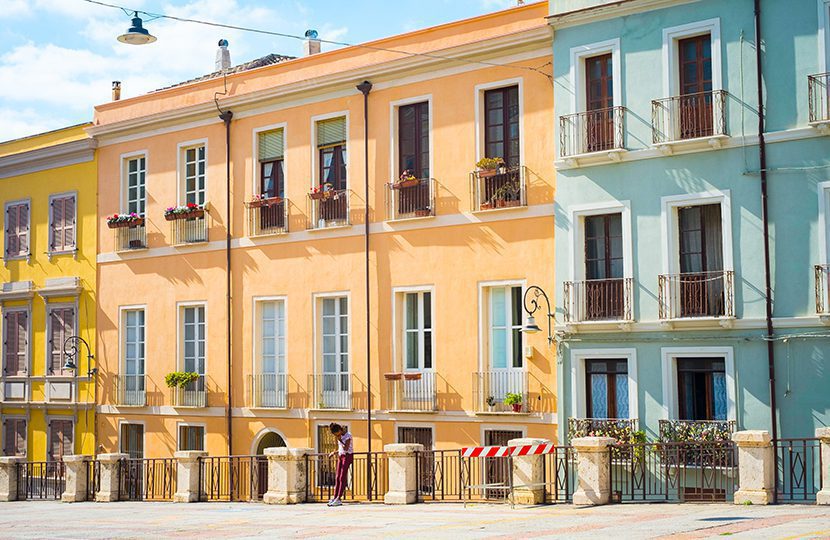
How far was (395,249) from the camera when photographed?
89.0 feet

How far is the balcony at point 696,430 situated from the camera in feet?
72.6

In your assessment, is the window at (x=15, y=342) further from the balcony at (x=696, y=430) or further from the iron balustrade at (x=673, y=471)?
the balcony at (x=696, y=430)

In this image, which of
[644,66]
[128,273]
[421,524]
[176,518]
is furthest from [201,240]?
[421,524]

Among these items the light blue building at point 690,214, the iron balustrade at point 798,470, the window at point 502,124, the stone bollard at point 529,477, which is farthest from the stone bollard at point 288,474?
the iron balustrade at point 798,470

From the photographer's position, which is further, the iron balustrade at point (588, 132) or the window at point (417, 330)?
the window at point (417, 330)

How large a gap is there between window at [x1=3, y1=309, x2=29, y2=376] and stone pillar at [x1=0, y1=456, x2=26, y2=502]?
4.95 metres

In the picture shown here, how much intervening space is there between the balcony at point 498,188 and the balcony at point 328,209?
3731 mm

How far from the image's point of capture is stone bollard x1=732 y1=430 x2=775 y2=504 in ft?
61.0

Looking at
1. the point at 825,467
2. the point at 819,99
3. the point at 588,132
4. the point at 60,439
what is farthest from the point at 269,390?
the point at 825,467

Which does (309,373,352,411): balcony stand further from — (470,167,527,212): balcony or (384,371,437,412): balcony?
(470,167,527,212): balcony

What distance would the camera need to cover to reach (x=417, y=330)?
2695 centimetres

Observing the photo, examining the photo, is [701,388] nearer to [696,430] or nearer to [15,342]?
[696,430]

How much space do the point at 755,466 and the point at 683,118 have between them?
24.6 feet

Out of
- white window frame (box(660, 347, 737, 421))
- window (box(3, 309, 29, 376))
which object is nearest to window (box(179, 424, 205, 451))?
window (box(3, 309, 29, 376))
